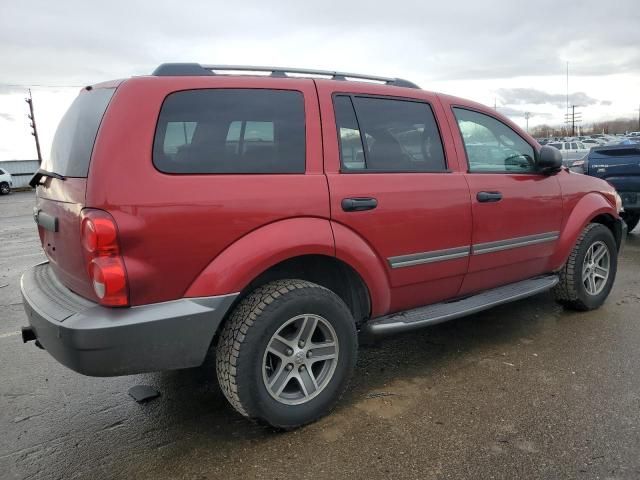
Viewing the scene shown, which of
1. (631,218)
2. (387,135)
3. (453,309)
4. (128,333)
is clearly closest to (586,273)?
(453,309)

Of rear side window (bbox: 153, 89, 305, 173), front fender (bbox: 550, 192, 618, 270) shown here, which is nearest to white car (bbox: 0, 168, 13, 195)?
rear side window (bbox: 153, 89, 305, 173)

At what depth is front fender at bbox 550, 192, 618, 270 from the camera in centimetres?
432

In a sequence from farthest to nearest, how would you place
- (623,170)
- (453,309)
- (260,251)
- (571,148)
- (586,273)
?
(571,148) → (623,170) → (586,273) → (453,309) → (260,251)

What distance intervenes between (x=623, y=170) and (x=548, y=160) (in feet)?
15.8

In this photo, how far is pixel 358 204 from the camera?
9.84 feet

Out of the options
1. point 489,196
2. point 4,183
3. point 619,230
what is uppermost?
point 4,183

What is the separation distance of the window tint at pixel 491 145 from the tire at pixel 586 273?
92cm

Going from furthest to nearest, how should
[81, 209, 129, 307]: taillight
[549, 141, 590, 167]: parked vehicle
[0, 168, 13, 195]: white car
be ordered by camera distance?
[0, 168, 13, 195]: white car → [549, 141, 590, 167]: parked vehicle → [81, 209, 129, 307]: taillight

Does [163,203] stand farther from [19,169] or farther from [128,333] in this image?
[19,169]

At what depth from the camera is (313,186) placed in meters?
2.88

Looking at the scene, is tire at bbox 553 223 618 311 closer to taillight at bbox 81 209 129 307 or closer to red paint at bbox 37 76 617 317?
red paint at bbox 37 76 617 317

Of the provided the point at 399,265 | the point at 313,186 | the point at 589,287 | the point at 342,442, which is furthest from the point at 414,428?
the point at 589,287

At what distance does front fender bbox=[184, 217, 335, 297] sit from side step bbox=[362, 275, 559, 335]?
674 millimetres

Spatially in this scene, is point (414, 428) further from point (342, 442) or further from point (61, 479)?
point (61, 479)
